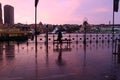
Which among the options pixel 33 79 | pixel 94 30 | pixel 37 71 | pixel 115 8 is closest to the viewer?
pixel 33 79

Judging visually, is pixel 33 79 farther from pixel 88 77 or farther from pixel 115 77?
pixel 115 77

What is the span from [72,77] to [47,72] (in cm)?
159

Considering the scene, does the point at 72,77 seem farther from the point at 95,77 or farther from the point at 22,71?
the point at 22,71

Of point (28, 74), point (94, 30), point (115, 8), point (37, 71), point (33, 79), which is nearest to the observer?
point (33, 79)

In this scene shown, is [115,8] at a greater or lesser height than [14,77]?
greater

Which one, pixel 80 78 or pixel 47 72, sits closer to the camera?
pixel 80 78

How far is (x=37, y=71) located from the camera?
1195 cm

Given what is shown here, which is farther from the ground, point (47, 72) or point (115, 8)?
point (115, 8)

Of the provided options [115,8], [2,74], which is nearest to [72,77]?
[2,74]

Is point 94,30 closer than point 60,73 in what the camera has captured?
No

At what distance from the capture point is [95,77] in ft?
33.8

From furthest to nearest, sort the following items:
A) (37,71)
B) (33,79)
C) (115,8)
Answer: (115,8)
(37,71)
(33,79)

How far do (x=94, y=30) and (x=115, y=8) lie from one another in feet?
468

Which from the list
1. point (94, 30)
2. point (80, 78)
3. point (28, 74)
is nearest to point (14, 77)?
point (28, 74)
